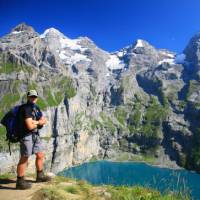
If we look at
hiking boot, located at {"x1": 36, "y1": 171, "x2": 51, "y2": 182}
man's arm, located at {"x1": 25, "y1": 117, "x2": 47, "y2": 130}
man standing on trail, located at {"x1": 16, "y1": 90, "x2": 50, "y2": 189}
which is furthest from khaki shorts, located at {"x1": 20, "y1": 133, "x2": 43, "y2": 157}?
hiking boot, located at {"x1": 36, "y1": 171, "x2": 51, "y2": 182}

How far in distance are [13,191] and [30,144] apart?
2042mm

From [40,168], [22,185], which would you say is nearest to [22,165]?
[22,185]

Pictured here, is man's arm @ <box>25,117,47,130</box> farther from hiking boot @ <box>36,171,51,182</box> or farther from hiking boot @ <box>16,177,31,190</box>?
hiking boot @ <box>36,171,51,182</box>

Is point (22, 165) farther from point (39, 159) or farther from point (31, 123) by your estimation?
point (31, 123)

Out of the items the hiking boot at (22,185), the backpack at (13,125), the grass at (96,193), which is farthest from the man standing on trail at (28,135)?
the grass at (96,193)

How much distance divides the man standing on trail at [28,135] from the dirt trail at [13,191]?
0.32m

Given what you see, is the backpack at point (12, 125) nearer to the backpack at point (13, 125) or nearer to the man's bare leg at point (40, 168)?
the backpack at point (13, 125)

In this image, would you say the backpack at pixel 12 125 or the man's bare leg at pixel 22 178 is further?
the backpack at pixel 12 125

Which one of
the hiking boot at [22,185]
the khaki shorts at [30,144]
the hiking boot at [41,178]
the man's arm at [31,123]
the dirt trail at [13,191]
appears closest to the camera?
the dirt trail at [13,191]

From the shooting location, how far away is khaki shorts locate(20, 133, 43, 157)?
14930mm

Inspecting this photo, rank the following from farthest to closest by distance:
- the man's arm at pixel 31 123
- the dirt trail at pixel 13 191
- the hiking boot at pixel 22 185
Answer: the man's arm at pixel 31 123, the hiking boot at pixel 22 185, the dirt trail at pixel 13 191

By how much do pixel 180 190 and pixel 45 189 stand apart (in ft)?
17.2

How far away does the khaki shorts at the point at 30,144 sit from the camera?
14930 millimetres

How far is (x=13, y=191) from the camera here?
1438 centimetres
